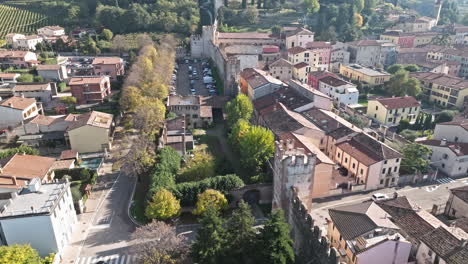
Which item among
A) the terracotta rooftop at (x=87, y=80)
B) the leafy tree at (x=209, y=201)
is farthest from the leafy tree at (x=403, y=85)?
the terracotta rooftop at (x=87, y=80)

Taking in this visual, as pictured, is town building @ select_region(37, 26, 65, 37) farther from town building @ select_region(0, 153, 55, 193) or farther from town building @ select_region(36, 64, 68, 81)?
town building @ select_region(0, 153, 55, 193)

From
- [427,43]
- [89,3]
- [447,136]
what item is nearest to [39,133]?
[447,136]

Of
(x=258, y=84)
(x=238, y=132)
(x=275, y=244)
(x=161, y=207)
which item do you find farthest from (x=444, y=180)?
(x=161, y=207)

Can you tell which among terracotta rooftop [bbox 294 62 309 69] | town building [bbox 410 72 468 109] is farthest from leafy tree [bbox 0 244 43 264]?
town building [bbox 410 72 468 109]

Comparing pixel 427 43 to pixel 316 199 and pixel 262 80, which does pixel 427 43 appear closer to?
pixel 262 80

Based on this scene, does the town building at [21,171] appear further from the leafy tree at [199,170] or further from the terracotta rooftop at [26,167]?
the leafy tree at [199,170]
